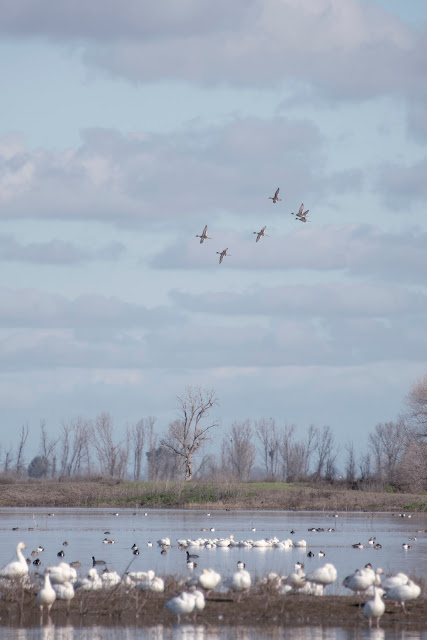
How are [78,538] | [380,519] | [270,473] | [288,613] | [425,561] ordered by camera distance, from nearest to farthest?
1. [288,613]
2. [425,561]
3. [78,538]
4. [380,519]
5. [270,473]

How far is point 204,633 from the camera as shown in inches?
689

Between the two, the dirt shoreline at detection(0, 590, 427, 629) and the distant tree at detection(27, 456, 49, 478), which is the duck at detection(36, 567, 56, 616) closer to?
the dirt shoreline at detection(0, 590, 427, 629)

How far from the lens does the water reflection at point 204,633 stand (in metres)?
17.1

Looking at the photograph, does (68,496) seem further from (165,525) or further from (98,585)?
(98,585)

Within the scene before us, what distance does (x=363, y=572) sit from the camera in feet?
63.9

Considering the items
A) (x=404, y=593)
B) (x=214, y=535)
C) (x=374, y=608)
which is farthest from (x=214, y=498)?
(x=374, y=608)

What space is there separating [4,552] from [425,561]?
1347 cm

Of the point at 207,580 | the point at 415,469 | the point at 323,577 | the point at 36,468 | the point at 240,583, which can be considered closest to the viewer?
the point at 240,583

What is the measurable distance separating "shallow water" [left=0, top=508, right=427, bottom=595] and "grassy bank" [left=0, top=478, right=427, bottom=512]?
357 cm

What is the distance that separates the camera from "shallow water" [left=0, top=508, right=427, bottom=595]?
1209 inches

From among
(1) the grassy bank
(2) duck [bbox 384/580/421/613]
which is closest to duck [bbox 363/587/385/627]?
(2) duck [bbox 384/580/421/613]

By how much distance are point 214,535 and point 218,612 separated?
85.0 feet

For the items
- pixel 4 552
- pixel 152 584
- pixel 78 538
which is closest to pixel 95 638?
pixel 152 584

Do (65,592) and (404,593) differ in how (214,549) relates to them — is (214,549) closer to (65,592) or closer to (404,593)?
(65,592)
